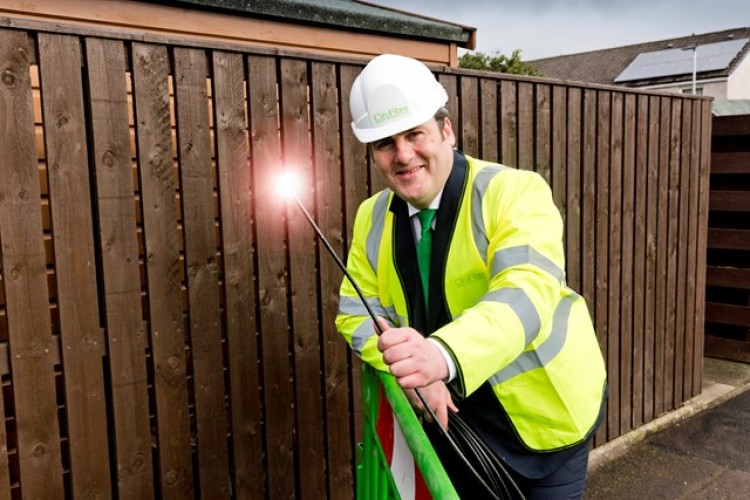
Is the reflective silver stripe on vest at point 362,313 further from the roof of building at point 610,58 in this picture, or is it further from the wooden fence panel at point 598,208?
the roof of building at point 610,58

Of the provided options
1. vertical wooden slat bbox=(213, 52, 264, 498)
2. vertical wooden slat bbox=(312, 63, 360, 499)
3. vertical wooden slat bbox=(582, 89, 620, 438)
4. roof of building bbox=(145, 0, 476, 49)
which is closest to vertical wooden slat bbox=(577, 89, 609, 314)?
vertical wooden slat bbox=(582, 89, 620, 438)

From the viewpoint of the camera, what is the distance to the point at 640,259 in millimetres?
5375

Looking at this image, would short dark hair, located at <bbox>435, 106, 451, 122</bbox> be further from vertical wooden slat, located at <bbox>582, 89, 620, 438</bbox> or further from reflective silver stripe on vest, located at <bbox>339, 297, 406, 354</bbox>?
vertical wooden slat, located at <bbox>582, 89, 620, 438</bbox>

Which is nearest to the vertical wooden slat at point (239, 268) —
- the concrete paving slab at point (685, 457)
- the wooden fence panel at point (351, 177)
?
the wooden fence panel at point (351, 177)

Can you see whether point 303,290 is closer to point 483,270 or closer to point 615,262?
point 483,270

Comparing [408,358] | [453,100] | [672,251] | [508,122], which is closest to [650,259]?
[672,251]

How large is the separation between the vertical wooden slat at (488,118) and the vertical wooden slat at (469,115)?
39 mm

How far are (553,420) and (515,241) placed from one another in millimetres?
584

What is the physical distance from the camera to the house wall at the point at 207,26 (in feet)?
12.8

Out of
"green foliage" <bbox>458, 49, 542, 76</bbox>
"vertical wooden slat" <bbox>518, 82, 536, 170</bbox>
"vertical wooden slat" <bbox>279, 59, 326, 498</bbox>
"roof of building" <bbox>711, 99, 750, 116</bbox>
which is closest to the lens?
"vertical wooden slat" <bbox>279, 59, 326, 498</bbox>

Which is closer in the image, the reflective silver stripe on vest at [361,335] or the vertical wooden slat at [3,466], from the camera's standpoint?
the reflective silver stripe on vest at [361,335]

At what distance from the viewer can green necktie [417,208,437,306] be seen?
2150 mm

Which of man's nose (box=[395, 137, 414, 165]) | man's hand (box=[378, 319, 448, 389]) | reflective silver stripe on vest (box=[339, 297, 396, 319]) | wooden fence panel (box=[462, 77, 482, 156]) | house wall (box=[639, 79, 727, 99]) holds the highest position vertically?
house wall (box=[639, 79, 727, 99])

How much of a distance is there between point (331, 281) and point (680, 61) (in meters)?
41.0
